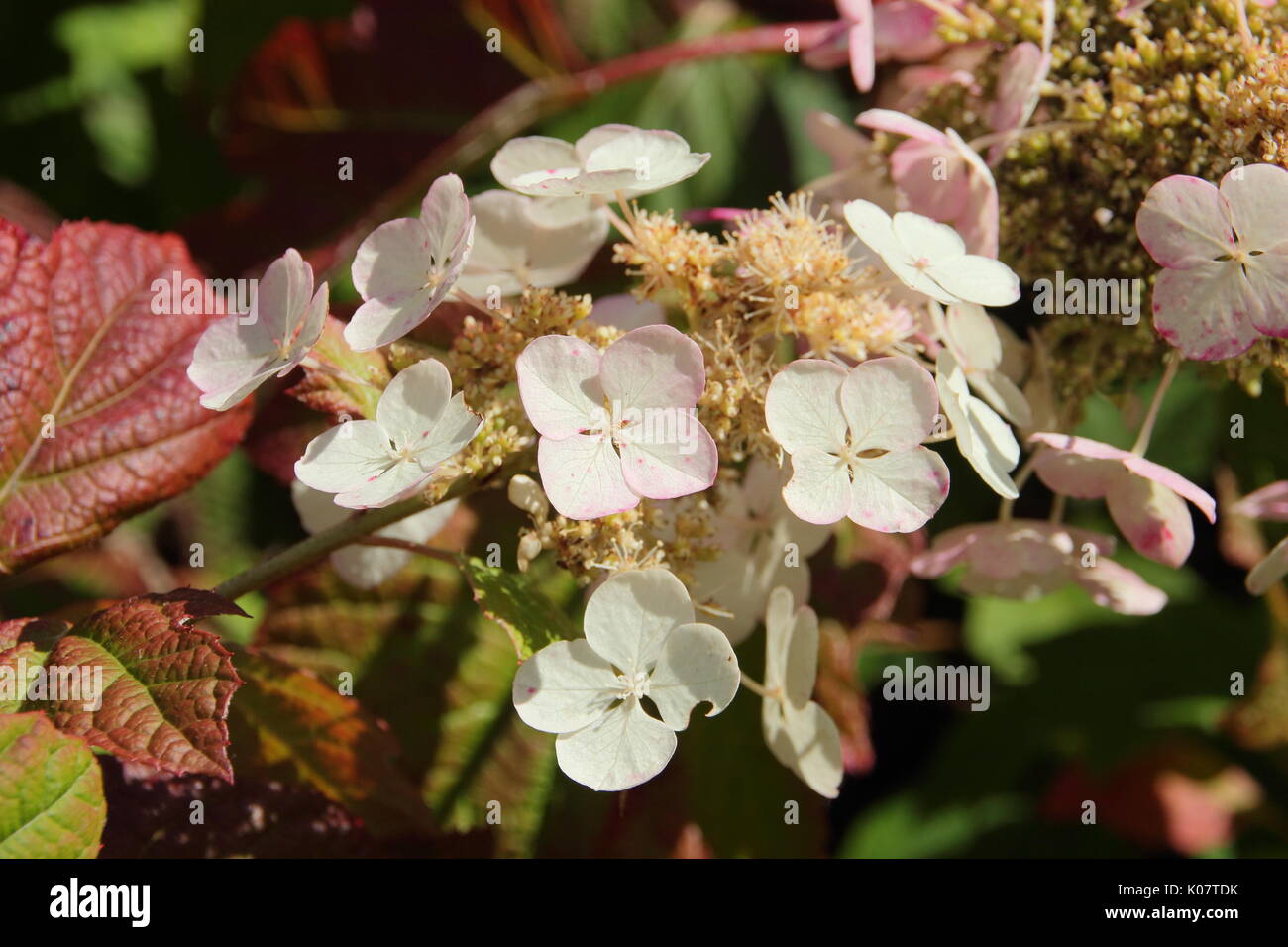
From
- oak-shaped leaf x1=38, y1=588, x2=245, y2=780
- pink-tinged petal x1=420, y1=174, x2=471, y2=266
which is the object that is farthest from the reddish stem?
oak-shaped leaf x1=38, y1=588, x2=245, y2=780

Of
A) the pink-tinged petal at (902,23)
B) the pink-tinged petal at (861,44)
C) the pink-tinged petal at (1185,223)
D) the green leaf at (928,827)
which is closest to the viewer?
the pink-tinged petal at (1185,223)

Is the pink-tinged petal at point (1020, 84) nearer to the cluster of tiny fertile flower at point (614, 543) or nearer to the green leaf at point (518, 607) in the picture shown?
the cluster of tiny fertile flower at point (614, 543)

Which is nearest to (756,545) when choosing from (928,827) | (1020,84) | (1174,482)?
(1174,482)

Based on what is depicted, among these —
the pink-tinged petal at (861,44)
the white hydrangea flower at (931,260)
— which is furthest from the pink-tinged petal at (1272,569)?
the pink-tinged petal at (861,44)

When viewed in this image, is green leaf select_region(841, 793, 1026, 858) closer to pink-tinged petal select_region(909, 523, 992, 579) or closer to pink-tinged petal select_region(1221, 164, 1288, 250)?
pink-tinged petal select_region(909, 523, 992, 579)
